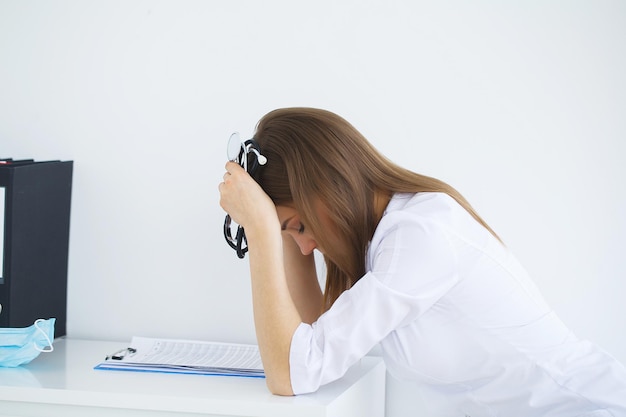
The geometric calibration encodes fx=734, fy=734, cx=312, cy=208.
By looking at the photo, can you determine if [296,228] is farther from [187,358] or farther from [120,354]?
[120,354]

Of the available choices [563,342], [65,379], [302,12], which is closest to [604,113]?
[563,342]

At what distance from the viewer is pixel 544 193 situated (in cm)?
160

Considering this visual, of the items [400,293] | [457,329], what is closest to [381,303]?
[400,293]

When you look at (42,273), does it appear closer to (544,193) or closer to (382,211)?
(382,211)

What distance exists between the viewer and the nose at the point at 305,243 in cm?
139

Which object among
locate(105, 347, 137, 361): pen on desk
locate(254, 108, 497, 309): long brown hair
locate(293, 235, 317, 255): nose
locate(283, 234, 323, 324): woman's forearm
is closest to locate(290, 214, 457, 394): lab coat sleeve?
locate(254, 108, 497, 309): long brown hair

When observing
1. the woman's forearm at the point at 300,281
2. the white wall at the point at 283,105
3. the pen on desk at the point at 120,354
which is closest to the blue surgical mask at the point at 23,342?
the pen on desk at the point at 120,354

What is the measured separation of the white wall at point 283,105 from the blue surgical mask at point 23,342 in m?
0.36

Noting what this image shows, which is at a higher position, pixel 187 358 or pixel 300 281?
pixel 300 281

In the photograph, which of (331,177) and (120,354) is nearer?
(331,177)

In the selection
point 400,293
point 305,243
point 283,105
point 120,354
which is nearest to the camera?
point 400,293

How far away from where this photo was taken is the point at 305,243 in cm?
140

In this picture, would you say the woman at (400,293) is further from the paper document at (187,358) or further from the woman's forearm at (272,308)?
the paper document at (187,358)

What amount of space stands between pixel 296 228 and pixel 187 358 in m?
0.38
